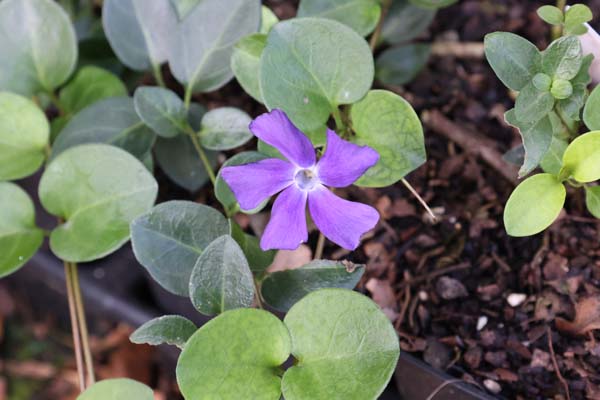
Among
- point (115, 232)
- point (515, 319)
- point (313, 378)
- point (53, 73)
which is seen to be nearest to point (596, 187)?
point (515, 319)

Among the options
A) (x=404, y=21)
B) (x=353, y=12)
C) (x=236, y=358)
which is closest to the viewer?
(x=236, y=358)

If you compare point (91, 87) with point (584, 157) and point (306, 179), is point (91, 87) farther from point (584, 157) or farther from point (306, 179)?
point (584, 157)

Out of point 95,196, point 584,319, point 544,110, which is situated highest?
point 544,110

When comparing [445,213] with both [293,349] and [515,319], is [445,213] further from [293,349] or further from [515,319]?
[293,349]

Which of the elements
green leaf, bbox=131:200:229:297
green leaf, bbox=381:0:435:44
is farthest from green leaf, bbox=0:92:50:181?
green leaf, bbox=381:0:435:44

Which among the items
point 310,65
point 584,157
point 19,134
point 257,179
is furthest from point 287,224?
point 19,134

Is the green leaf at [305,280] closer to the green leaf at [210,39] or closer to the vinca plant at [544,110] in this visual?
the vinca plant at [544,110]
